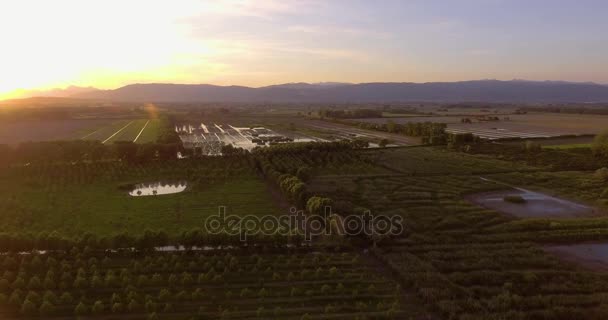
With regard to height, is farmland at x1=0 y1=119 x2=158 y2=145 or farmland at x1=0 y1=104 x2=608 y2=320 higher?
farmland at x1=0 y1=119 x2=158 y2=145

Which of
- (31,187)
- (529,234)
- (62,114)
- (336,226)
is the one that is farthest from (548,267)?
(62,114)

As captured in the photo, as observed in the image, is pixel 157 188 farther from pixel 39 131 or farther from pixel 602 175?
pixel 39 131

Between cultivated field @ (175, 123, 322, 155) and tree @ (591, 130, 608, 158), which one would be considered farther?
cultivated field @ (175, 123, 322, 155)

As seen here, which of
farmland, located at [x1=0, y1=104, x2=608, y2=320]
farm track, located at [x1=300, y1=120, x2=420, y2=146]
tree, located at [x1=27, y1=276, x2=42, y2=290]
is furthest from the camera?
farm track, located at [x1=300, y1=120, x2=420, y2=146]

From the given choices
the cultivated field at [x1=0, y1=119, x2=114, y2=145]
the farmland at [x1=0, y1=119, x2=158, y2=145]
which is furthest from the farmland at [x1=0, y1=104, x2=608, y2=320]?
the cultivated field at [x1=0, y1=119, x2=114, y2=145]

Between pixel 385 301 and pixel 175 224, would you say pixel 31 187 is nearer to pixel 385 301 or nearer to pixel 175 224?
pixel 175 224

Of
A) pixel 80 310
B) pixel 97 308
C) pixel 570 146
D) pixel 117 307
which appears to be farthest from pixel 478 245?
pixel 570 146

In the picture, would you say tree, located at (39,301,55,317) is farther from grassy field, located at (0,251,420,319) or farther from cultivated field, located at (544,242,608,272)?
cultivated field, located at (544,242,608,272)
